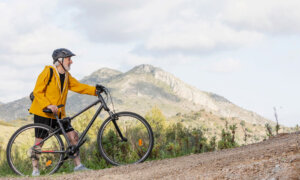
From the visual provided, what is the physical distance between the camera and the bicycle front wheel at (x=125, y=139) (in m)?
6.42

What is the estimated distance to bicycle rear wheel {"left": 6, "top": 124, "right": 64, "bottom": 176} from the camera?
6.59m

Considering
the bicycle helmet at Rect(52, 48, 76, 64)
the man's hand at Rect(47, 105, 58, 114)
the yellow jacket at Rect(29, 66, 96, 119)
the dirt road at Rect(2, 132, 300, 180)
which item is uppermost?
the bicycle helmet at Rect(52, 48, 76, 64)

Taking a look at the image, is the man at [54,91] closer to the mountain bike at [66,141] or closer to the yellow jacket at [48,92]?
→ the yellow jacket at [48,92]

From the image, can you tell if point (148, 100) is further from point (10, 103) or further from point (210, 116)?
point (10, 103)

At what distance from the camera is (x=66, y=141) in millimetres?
6711

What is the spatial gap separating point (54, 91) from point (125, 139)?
1.60 meters

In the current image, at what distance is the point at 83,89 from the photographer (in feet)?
22.2

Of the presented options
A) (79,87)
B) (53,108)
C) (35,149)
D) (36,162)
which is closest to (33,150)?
(35,149)

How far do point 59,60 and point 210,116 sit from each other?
10386 centimetres

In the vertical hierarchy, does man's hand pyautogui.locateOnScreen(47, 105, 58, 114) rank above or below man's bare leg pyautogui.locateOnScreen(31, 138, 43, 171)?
above

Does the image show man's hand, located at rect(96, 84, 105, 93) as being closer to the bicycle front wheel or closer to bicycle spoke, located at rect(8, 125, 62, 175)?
the bicycle front wheel

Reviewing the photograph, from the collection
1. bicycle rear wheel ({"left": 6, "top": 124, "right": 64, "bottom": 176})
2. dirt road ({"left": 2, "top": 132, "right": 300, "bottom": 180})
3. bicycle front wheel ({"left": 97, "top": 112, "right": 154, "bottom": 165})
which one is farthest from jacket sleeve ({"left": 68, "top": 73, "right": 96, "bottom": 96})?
dirt road ({"left": 2, "top": 132, "right": 300, "bottom": 180})

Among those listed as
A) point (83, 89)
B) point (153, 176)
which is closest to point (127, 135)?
point (83, 89)

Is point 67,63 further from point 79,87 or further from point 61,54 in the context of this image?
point 79,87
